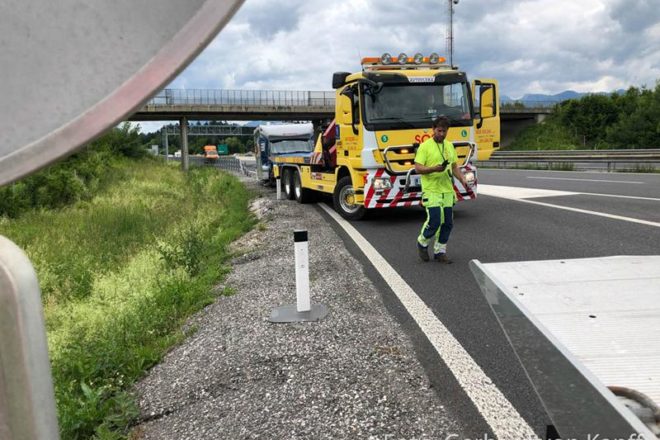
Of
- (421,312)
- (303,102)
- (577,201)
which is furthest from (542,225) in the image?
(303,102)

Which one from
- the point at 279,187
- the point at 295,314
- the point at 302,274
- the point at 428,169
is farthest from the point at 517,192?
the point at 295,314

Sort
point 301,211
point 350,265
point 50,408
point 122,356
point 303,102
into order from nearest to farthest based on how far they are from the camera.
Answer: point 50,408
point 122,356
point 350,265
point 301,211
point 303,102

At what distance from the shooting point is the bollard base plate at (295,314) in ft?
15.4

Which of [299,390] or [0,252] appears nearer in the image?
[0,252]

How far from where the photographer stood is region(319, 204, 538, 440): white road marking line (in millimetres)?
2799

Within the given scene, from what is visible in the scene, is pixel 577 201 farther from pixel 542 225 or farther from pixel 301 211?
pixel 301 211

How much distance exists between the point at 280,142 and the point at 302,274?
18.8 metres

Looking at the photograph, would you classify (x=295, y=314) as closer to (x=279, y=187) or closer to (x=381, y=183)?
(x=381, y=183)

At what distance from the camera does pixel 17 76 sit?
99 centimetres

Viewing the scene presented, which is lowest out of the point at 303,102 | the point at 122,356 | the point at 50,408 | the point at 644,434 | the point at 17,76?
the point at 122,356

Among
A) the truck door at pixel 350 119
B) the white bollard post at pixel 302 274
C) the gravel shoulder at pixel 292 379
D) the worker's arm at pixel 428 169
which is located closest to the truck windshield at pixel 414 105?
the truck door at pixel 350 119

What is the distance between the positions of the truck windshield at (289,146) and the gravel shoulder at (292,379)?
17.6 metres

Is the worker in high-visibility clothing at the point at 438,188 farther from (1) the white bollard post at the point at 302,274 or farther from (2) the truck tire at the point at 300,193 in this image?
(2) the truck tire at the point at 300,193

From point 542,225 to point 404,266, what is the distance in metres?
3.67
